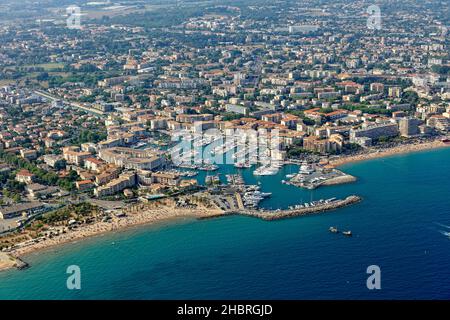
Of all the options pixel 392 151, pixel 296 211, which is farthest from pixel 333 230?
pixel 392 151

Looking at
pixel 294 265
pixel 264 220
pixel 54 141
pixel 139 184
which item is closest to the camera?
pixel 294 265

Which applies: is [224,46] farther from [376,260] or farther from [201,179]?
[376,260]

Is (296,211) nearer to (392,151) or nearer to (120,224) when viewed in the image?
(120,224)

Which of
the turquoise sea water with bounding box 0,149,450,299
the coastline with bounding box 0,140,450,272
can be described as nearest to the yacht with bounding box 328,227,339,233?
the turquoise sea water with bounding box 0,149,450,299

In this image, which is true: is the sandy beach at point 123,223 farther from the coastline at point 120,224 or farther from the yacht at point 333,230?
the yacht at point 333,230

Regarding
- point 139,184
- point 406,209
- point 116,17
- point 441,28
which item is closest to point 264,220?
point 406,209
